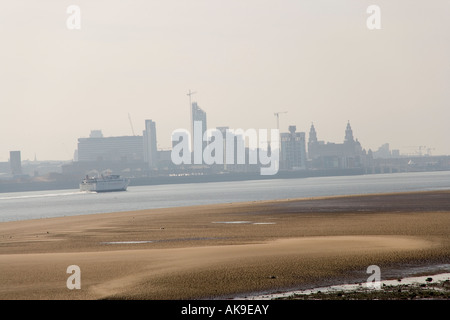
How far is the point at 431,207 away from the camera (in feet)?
208

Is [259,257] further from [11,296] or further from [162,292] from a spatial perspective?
[11,296]

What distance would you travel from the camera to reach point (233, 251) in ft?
111

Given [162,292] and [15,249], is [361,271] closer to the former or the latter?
[162,292]

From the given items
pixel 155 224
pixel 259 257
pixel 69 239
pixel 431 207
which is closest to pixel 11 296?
pixel 259 257

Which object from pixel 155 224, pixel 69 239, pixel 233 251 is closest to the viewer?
pixel 233 251

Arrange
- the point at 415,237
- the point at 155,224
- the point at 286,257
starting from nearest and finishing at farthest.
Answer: the point at 286,257 < the point at 415,237 < the point at 155,224

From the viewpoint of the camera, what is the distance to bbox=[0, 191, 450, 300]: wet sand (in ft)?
83.9

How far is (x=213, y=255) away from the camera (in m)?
32.6

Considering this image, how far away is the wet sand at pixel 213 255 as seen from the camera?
1006 inches

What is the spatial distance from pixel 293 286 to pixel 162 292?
170 inches
